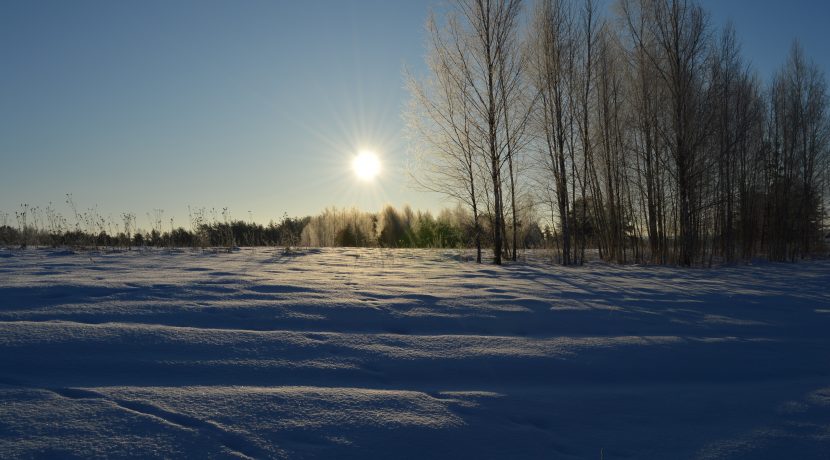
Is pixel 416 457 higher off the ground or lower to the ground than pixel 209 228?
lower

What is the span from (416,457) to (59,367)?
199cm

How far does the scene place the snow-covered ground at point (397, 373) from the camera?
1966 millimetres

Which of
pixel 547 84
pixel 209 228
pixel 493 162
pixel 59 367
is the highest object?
pixel 547 84

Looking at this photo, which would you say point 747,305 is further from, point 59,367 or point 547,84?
point 547,84

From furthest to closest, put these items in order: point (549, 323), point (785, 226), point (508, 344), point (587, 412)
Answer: point (785, 226) < point (549, 323) < point (508, 344) < point (587, 412)

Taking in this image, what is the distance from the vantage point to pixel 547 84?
36.6ft

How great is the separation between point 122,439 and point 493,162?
9.33 metres

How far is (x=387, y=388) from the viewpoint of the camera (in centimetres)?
250

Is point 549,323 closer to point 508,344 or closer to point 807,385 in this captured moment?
point 508,344

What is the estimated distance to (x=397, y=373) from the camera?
2.72 m

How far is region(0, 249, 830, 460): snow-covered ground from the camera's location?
1966 mm

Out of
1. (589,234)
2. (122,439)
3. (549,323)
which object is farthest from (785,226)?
(122,439)

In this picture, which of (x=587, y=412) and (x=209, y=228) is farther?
(x=209, y=228)

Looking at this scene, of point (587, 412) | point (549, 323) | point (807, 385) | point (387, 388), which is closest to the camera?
point (587, 412)
